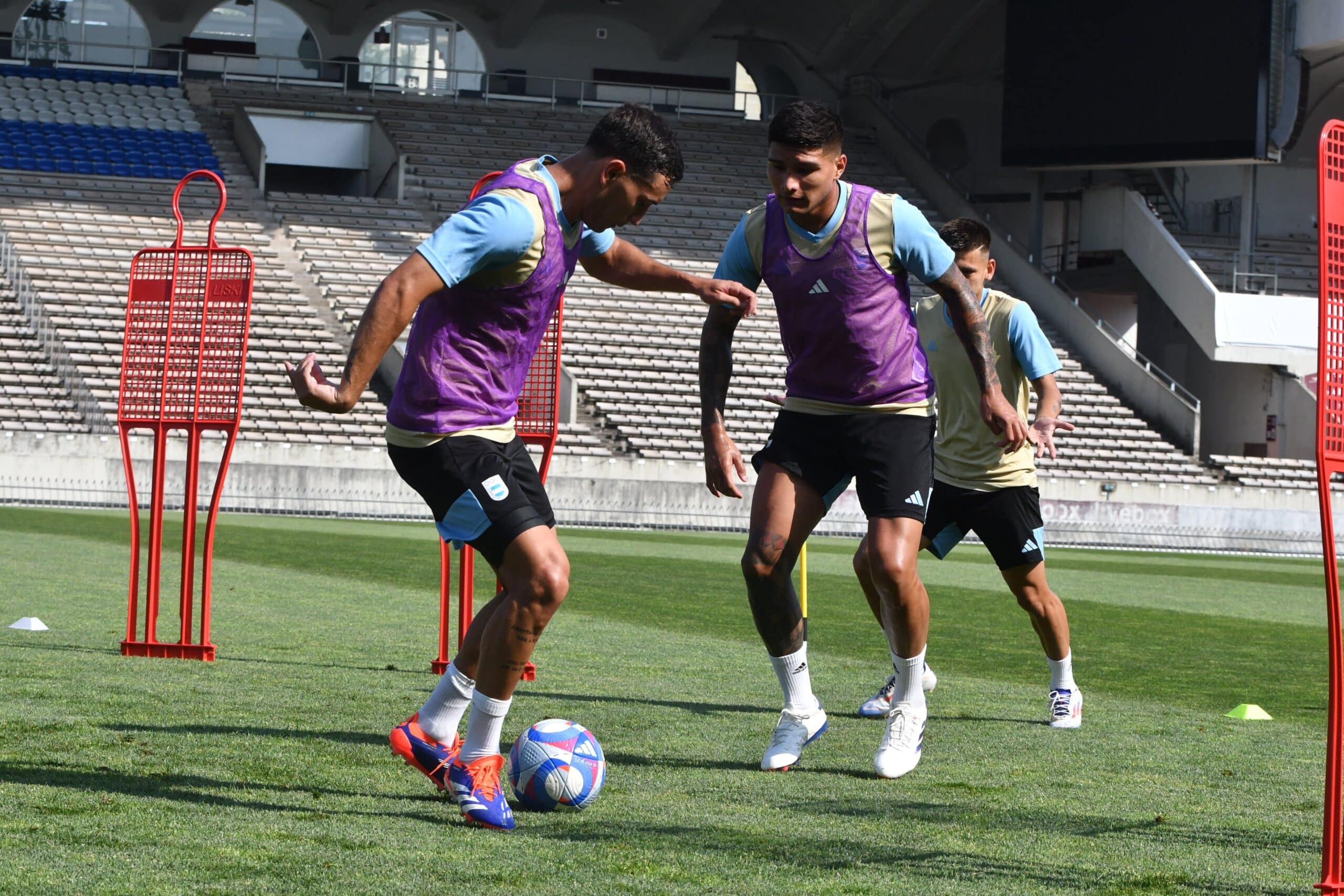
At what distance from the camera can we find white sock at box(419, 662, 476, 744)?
488 centimetres

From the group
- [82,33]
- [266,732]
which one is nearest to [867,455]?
[266,732]

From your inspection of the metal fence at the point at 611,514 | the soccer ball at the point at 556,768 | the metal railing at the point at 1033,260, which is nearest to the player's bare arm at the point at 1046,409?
→ the soccer ball at the point at 556,768

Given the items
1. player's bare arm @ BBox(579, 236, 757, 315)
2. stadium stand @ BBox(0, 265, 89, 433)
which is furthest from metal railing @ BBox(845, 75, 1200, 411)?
player's bare arm @ BBox(579, 236, 757, 315)

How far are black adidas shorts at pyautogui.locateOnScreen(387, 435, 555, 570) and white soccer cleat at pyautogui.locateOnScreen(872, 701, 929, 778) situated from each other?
1547 mm

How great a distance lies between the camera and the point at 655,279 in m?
5.12

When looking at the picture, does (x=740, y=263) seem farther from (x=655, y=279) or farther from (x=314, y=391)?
(x=314, y=391)

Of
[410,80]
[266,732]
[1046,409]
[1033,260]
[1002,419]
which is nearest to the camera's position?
[1002,419]

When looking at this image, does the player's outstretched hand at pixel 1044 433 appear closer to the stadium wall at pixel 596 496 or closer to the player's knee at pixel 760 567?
the player's knee at pixel 760 567

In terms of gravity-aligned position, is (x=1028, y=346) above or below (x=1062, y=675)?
above

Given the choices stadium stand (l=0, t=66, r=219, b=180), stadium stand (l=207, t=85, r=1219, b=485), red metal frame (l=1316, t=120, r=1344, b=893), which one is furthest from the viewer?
stadium stand (l=0, t=66, r=219, b=180)

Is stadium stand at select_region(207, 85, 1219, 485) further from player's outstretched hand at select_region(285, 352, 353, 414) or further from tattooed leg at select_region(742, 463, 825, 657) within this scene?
player's outstretched hand at select_region(285, 352, 353, 414)

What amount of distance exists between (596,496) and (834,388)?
19.8 m

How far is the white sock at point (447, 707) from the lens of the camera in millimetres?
4875

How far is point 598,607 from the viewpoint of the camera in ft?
39.8
